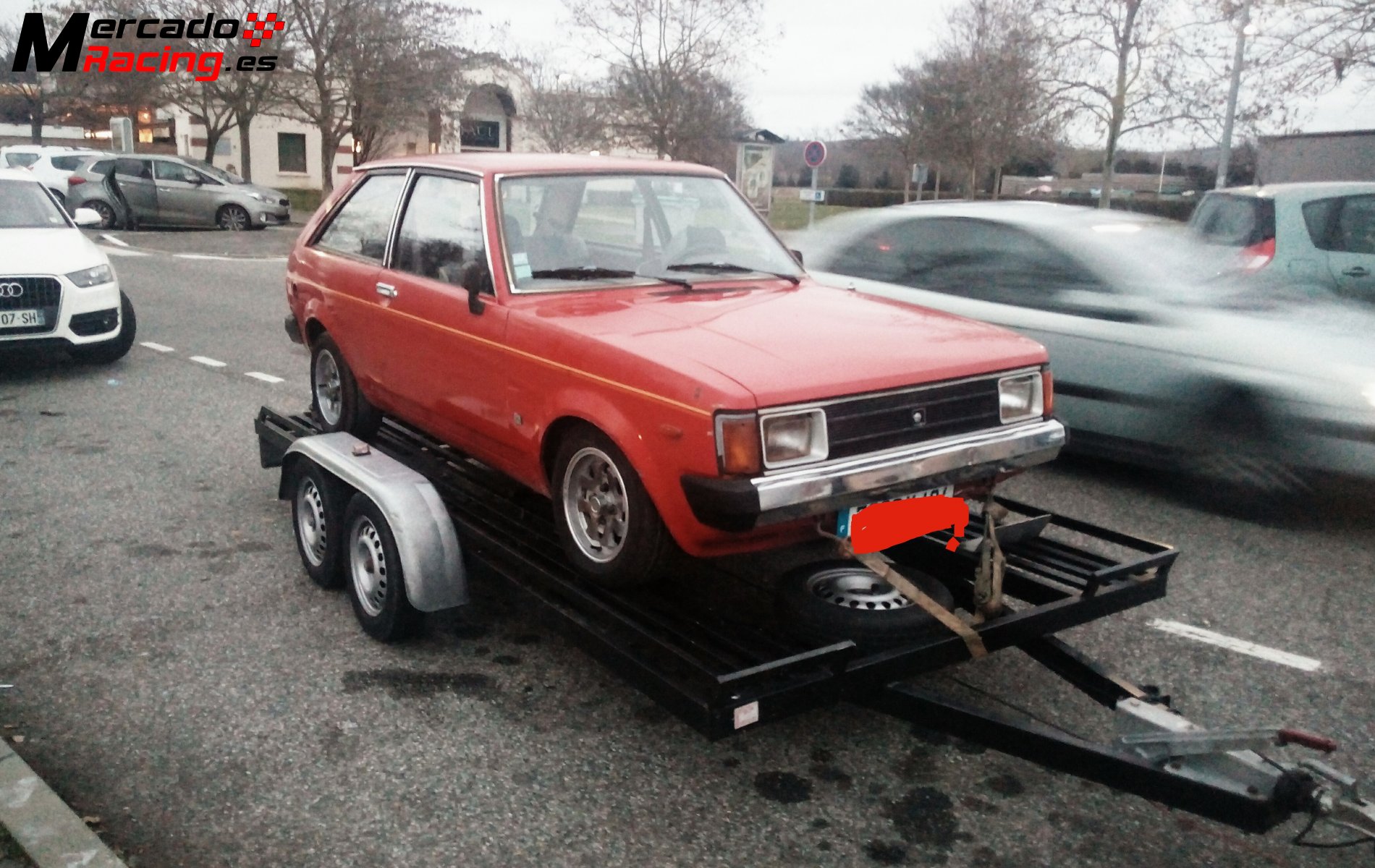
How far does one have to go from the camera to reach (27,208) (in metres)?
9.55

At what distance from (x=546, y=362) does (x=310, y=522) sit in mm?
1624

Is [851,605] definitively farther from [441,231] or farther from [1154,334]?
[1154,334]

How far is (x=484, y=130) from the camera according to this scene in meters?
48.3

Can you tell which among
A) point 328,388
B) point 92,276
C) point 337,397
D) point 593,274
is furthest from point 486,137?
point 593,274

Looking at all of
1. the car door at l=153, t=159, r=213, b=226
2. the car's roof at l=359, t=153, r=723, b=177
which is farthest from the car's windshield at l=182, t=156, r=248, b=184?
the car's roof at l=359, t=153, r=723, b=177

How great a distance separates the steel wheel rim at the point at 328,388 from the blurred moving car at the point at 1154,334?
3271mm

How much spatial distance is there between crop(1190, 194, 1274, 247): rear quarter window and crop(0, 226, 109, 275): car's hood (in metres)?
8.54

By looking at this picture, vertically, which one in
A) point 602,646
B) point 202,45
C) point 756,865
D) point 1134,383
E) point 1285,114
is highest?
point 202,45

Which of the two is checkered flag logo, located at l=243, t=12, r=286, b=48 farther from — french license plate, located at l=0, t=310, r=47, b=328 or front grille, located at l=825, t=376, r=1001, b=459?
front grille, located at l=825, t=376, r=1001, b=459

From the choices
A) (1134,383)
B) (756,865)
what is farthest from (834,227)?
(756,865)

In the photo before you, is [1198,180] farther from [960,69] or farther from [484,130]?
[484,130]

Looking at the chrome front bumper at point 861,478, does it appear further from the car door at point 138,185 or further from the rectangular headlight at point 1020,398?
the car door at point 138,185

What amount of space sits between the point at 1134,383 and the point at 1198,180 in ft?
156

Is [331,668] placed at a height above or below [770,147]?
below
